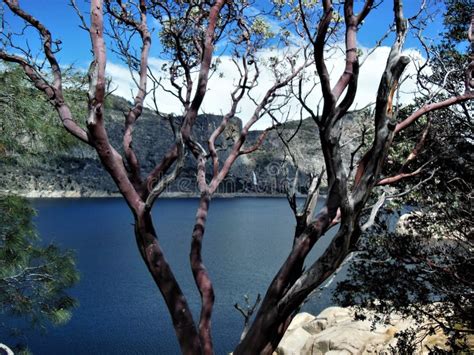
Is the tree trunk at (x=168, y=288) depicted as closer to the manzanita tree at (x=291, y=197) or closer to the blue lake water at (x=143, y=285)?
the manzanita tree at (x=291, y=197)

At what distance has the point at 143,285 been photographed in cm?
2831

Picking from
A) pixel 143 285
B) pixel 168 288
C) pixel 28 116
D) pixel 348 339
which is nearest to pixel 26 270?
pixel 28 116

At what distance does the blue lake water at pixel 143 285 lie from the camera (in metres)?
19.6

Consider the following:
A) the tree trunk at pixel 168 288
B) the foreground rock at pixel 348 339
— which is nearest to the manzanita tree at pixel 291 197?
the tree trunk at pixel 168 288

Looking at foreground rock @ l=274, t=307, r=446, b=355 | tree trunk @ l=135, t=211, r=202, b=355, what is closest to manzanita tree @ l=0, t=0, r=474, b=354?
tree trunk @ l=135, t=211, r=202, b=355

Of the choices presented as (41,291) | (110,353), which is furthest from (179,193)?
(41,291)

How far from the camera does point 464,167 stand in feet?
23.6

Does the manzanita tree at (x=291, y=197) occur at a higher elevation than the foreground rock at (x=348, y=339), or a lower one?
higher

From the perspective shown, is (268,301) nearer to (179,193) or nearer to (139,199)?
(139,199)

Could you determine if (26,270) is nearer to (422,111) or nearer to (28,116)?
(28,116)

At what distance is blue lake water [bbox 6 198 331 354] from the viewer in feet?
64.3

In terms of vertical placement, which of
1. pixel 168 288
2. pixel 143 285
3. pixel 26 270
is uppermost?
pixel 168 288

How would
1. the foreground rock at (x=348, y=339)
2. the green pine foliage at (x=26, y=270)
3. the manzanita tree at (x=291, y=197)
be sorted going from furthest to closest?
the foreground rock at (x=348, y=339) < the green pine foliage at (x=26, y=270) < the manzanita tree at (x=291, y=197)

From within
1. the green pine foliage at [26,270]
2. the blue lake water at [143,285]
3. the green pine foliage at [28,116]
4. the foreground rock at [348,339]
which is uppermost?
the green pine foliage at [28,116]
